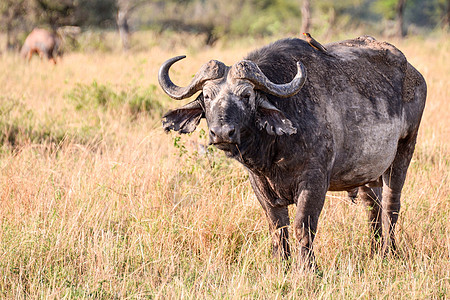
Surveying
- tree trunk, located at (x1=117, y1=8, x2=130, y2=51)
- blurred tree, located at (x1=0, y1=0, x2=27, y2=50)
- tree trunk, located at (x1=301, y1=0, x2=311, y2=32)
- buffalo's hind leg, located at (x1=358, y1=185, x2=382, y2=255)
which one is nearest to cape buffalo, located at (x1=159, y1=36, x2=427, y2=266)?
buffalo's hind leg, located at (x1=358, y1=185, x2=382, y2=255)

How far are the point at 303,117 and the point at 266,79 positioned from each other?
491 millimetres

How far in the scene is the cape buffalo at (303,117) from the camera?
3883 millimetres

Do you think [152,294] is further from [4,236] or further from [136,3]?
[136,3]

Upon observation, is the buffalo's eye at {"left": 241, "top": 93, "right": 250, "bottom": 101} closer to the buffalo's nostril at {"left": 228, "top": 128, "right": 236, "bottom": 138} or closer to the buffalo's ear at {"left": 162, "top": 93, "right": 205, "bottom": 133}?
the buffalo's nostril at {"left": 228, "top": 128, "right": 236, "bottom": 138}

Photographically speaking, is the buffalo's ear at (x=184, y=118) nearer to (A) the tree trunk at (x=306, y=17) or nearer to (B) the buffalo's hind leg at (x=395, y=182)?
(B) the buffalo's hind leg at (x=395, y=182)

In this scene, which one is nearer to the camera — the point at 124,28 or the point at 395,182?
the point at 395,182

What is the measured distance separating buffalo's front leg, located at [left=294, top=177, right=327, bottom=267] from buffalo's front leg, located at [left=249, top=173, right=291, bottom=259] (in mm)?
241

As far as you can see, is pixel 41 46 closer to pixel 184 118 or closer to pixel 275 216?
pixel 184 118

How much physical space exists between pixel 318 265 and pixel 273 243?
39 centimetres

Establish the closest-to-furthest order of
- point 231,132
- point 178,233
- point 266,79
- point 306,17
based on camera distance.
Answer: point 231,132 → point 266,79 → point 178,233 → point 306,17

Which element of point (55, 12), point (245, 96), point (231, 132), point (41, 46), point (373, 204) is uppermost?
point (55, 12)

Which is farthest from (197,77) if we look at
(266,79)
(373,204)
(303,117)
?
(373,204)

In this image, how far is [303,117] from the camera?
13.8 feet

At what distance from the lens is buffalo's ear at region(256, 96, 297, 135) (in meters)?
3.89
